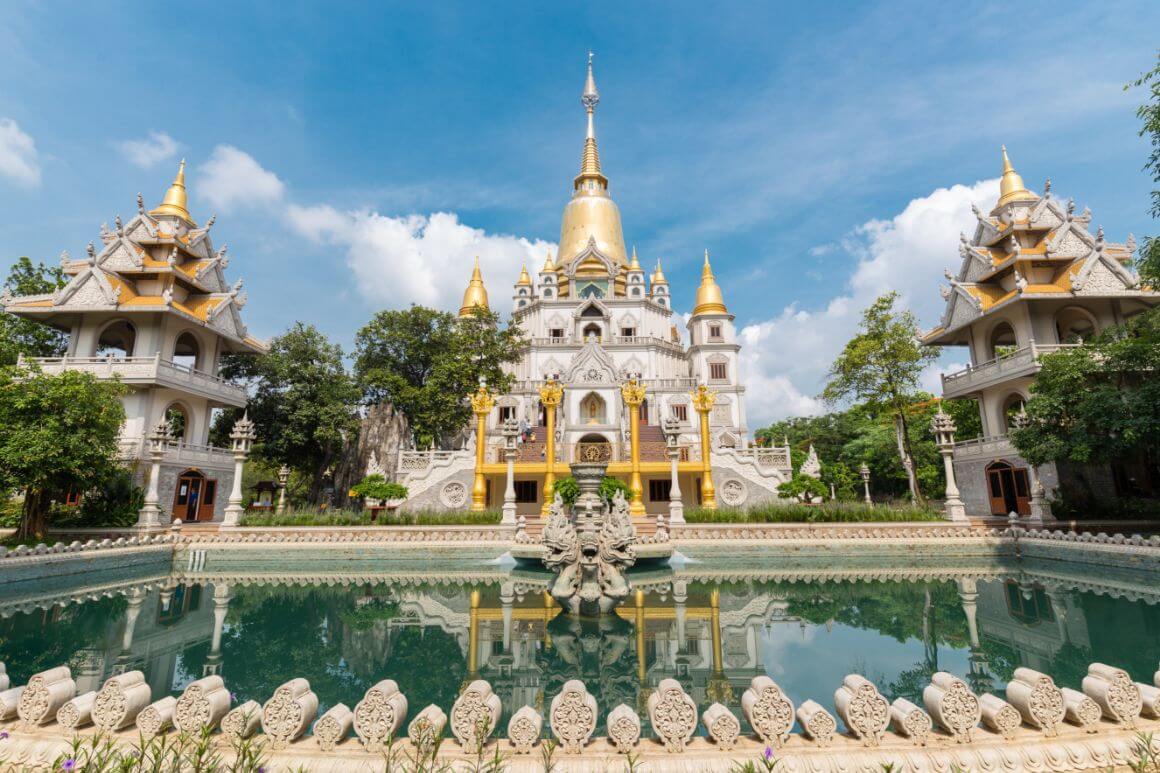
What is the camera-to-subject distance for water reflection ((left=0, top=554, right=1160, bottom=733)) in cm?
725

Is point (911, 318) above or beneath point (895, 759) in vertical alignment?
above

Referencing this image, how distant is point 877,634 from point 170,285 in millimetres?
28021

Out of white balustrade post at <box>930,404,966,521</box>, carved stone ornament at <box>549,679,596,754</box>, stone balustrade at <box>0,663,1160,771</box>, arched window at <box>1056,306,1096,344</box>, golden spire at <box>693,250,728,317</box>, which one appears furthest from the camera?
golden spire at <box>693,250,728,317</box>

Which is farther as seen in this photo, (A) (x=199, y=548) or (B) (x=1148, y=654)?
(A) (x=199, y=548)

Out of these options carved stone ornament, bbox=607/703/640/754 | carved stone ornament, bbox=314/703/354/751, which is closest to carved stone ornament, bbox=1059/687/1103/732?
carved stone ornament, bbox=607/703/640/754

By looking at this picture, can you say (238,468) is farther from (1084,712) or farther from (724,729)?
(1084,712)

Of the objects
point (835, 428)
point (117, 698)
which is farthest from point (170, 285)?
point (835, 428)

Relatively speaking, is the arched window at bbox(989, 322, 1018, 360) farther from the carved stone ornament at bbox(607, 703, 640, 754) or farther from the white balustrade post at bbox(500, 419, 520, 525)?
the carved stone ornament at bbox(607, 703, 640, 754)

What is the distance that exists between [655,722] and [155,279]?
28614mm

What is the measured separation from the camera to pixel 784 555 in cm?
1702

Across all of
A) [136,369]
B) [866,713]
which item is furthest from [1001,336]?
[136,369]

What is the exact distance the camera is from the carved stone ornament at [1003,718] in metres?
4.02

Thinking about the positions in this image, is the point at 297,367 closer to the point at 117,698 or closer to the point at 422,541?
the point at 422,541

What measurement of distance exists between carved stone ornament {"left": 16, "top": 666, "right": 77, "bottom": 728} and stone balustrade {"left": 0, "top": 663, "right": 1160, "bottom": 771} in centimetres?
1
